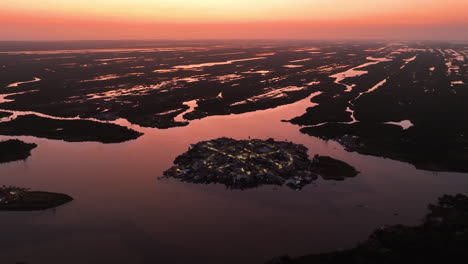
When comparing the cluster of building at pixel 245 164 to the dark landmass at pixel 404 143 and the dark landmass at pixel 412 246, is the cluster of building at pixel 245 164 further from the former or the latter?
the dark landmass at pixel 412 246

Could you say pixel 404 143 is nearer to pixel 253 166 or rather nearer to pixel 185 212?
pixel 253 166

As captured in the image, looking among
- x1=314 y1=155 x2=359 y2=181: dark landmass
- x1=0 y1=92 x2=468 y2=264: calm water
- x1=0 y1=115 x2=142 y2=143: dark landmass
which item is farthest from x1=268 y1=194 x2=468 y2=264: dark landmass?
x1=0 y1=115 x2=142 y2=143: dark landmass

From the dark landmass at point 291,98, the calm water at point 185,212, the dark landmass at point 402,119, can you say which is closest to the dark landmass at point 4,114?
the dark landmass at point 291,98

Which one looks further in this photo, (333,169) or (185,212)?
(333,169)

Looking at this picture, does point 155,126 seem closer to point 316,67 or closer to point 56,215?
point 56,215

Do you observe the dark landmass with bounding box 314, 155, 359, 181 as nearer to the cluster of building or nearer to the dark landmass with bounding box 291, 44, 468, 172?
the cluster of building

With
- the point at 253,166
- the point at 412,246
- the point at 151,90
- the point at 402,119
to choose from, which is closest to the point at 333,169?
the point at 253,166

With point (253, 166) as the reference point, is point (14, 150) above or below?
above
